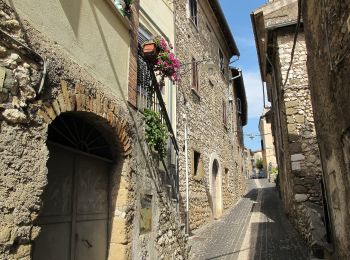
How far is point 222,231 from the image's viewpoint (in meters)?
9.71

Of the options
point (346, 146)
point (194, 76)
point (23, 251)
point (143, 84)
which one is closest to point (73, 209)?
point (23, 251)

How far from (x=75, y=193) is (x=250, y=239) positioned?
5602 millimetres


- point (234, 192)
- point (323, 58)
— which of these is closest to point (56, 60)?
point (323, 58)

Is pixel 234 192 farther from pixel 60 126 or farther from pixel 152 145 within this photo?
pixel 60 126

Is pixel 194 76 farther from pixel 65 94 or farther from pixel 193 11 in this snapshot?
pixel 65 94

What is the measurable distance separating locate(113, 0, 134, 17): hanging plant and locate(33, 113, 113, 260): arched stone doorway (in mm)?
1864

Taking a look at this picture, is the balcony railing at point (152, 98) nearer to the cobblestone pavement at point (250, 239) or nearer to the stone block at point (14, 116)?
the cobblestone pavement at point (250, 239)

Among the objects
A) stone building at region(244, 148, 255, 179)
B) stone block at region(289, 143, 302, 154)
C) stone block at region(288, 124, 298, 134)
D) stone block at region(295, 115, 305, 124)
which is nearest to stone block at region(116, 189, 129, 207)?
stone block at region(289, 143, 302, 154)

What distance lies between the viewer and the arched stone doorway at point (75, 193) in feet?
12.0

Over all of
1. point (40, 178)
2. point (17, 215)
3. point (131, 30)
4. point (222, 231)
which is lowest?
point (222, 231)

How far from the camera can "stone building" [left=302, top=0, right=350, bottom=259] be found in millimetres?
3414

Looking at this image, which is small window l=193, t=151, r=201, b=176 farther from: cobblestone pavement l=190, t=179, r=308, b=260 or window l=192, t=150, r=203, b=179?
cobblestone pavement l=190, t=179, r=308, b=260

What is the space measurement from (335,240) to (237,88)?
17.5m

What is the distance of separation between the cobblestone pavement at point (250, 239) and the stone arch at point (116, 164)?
3097mm
